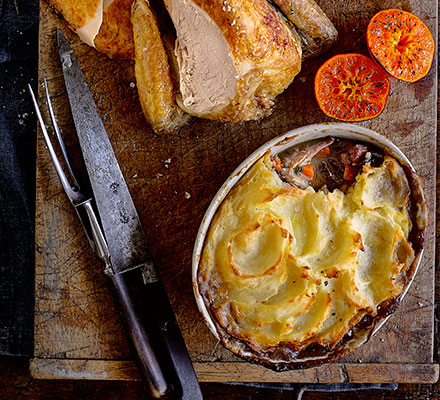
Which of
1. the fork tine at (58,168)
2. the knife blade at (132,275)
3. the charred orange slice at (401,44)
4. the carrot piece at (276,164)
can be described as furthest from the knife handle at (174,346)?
the charred orange slice at (401,44)

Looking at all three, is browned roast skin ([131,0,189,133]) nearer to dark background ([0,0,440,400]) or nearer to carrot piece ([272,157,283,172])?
carrot piece ([272,157,283,172])

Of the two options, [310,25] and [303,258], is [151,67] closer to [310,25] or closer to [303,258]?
[310,25]

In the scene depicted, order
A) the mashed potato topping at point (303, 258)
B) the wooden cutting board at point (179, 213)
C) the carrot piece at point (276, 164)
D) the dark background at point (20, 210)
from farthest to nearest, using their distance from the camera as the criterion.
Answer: the dark background at point (20, 210)
the wooden cutting board at point (179, 213)
the carrot piece at point (276, 164)
the mashed potato topping at point (303, 258)

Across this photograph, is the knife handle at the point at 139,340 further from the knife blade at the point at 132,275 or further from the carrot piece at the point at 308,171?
the carrot piece at the point at 308,171

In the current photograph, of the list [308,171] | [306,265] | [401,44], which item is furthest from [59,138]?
[401,44]

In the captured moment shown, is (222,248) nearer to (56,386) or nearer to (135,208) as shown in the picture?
(135,208)

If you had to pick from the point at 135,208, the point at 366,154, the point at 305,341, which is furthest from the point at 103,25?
the point at 305,341
